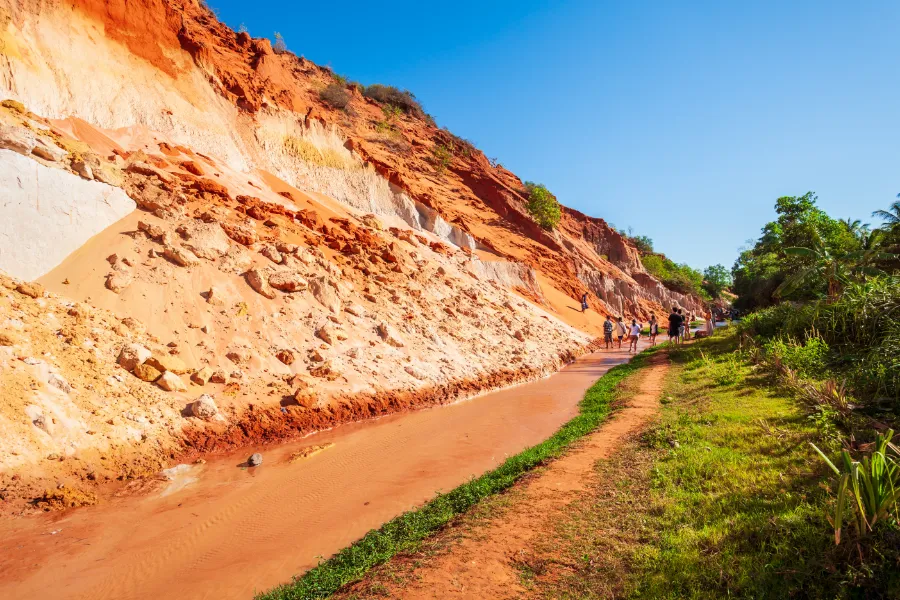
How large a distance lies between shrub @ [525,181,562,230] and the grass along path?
94.6ft

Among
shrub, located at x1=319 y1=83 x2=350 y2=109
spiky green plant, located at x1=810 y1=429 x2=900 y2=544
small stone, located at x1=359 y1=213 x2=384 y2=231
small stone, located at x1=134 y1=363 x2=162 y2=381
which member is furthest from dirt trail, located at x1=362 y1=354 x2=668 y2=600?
shrub, located at x1=319 y1=83 x2=350 y2=109

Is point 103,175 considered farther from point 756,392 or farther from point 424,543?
point 756,392

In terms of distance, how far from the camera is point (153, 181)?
502 inches

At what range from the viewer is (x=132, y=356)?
8.03 meters

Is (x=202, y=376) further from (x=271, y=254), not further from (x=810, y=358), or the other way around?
(x=810, y=358)

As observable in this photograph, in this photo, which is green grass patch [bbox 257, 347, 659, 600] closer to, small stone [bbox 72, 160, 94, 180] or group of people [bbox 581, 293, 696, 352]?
group of people [bbox 581, 293, 696, 352]

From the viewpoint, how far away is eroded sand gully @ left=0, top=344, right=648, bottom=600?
173 inches

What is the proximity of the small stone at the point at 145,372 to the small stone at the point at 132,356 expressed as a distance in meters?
0.10

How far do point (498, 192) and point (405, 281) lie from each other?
20574 millimetres

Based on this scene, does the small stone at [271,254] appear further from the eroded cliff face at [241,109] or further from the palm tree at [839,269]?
the palm tree at [839,269]

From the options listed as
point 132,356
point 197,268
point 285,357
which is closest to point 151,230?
point 197,268

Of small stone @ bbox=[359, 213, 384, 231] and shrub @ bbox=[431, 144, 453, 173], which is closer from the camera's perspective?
small stone @ bbox=[359, 213, 384, 231]

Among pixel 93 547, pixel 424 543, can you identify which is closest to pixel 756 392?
pixel 424 543

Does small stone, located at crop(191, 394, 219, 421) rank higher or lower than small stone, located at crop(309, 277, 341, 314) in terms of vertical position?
lower
